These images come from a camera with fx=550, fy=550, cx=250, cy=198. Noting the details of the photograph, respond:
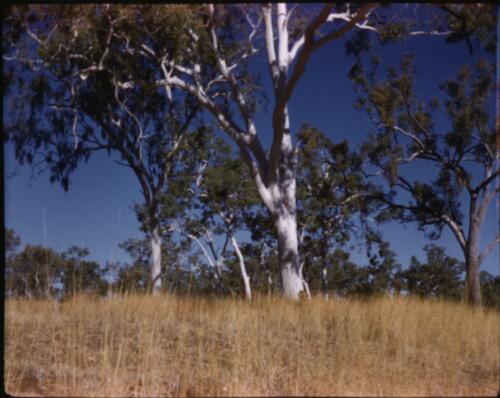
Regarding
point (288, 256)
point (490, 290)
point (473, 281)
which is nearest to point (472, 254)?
point (473, 281)

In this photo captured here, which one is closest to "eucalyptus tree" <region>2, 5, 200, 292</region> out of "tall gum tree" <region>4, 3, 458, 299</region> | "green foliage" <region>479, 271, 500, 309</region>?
"tall gum tree" <region>4, 3, 458, 299</region>

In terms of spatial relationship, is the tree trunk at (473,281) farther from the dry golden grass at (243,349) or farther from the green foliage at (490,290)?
the green foliage at (490,290)

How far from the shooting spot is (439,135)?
42.7 ft

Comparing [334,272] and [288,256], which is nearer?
[288,256]

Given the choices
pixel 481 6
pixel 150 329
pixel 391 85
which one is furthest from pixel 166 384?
pixel 391 85

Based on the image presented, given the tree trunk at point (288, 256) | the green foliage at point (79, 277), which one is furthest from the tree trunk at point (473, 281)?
the green foliage at point (79, 277)

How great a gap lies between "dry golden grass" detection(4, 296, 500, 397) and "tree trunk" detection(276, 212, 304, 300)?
1317mm

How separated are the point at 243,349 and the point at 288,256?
12.5 feet

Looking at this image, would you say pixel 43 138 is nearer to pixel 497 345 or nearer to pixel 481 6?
pixel 481 6

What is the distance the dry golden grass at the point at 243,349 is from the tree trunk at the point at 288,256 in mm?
1317

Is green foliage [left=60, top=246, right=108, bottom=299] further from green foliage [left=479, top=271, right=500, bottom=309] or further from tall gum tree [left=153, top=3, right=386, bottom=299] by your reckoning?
green foliage [left=479, top=271, right=500, bottom=309]

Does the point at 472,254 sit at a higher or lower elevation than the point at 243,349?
higher

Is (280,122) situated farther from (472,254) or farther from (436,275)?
(436,275)

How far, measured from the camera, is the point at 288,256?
8.70 meters
